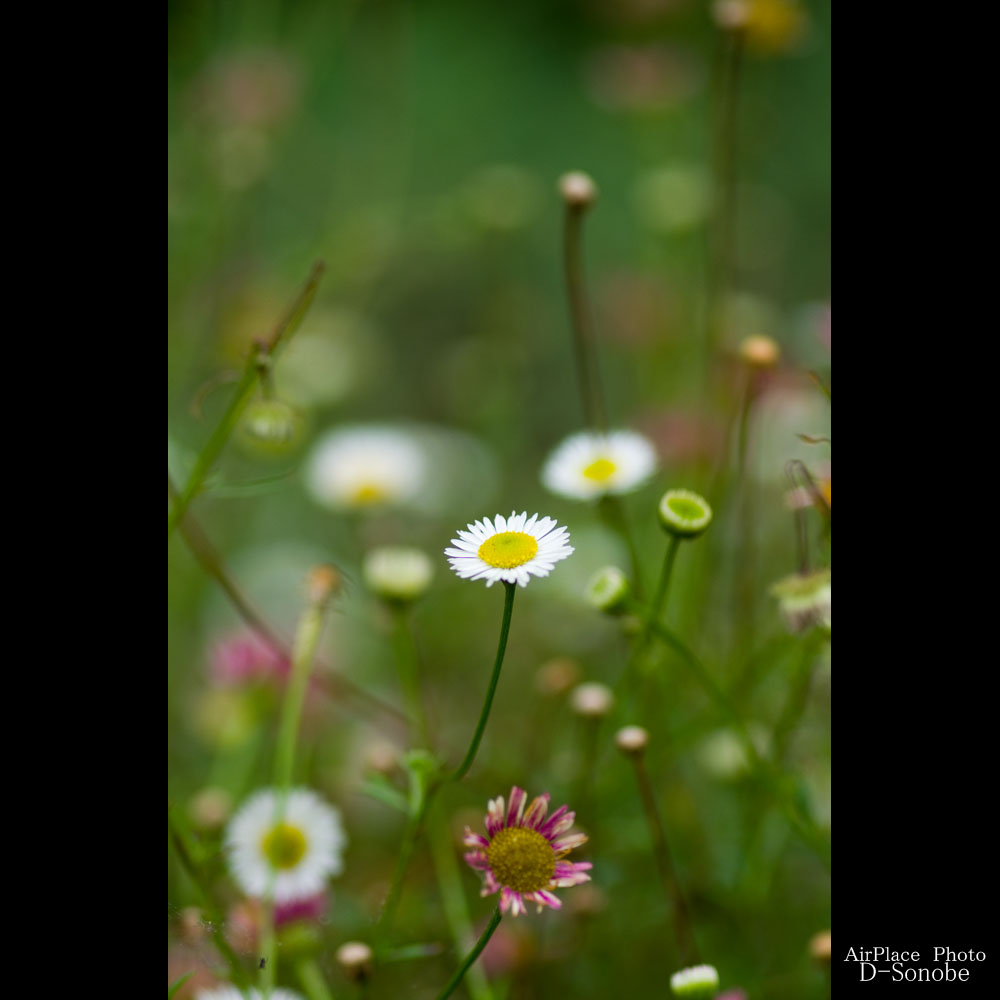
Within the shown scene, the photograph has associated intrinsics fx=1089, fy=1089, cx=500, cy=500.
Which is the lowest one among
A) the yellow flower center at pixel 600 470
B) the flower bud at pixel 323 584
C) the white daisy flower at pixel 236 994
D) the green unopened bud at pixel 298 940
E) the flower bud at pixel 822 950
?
the white daisy flower at pixel 236 994

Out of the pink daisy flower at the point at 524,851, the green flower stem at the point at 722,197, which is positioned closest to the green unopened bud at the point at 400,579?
the pink daisy flower at the point at 524,851

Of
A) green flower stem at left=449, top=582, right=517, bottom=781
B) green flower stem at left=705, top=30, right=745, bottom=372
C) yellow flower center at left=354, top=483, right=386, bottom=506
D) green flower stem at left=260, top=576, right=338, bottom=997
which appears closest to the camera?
green flower stem at left=449, top=582, right=517, bottom=781

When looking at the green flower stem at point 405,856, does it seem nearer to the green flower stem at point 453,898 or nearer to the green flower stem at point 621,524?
the green flower stem at point 453,898

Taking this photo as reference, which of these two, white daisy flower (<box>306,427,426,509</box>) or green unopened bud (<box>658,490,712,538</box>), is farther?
white daisy flower (<box>306,427,426,509</box>)

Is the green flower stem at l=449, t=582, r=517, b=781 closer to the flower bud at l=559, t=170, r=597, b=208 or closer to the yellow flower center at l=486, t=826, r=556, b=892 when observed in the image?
the yellow flower center at l=486, t=826, r=556, b=892

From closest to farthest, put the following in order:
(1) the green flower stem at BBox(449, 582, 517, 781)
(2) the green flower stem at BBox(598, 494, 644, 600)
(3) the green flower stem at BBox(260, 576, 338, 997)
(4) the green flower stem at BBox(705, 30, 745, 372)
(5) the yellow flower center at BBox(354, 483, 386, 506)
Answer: (1) the green flower stem at BBox(449, 582, 517, 781) → (3) the green flower stem at BBox(260, 576, 338, 997) → (2) the green flower stem at BBox(598, 494, 644, 600) → (4) the green flower stem at BBox(705, 30, 745, 372) → (5) the yellow flower center at BBox(354, 483, 386, 506)

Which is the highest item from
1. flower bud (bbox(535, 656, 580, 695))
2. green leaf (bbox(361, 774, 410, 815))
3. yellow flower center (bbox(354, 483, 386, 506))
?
yellow flower center (bbox(354, 483, 386, 506))

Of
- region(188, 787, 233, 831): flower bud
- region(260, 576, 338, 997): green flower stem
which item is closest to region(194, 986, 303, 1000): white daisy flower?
region(260, 576, 338, 997): green flower stem

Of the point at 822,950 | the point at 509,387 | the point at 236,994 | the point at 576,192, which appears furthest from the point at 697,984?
the point at 509,387
